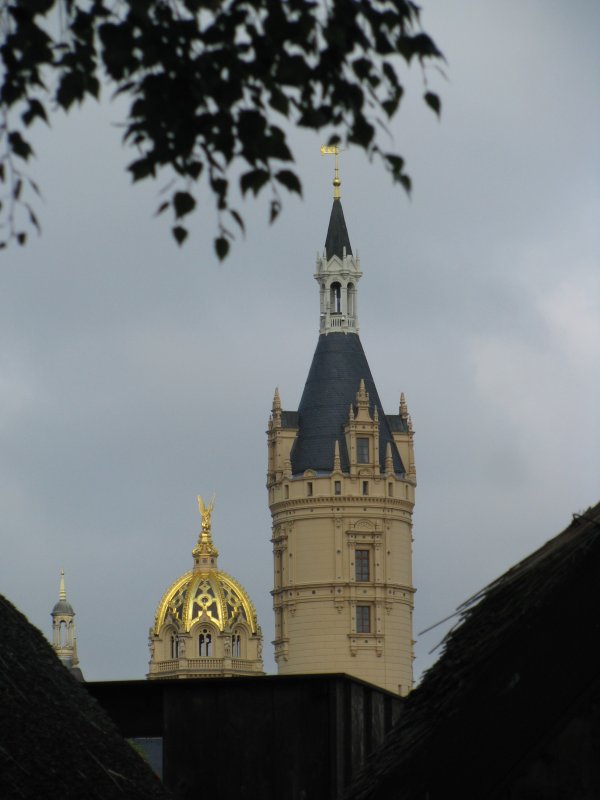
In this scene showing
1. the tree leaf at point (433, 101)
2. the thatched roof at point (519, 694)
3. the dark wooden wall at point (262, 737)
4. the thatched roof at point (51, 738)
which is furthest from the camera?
the dark wooden wall at point (262, 737)

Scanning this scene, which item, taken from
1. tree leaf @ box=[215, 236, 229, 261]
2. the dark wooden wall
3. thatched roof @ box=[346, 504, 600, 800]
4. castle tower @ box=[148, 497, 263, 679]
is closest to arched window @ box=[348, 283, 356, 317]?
castle tower @ box=[148, 497, 263, 679]

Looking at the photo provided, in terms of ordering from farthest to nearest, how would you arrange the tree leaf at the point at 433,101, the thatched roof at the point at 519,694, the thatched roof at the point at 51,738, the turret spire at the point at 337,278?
the turret spire at the point at 337,278 → the thatched roof at the point at 51,738 → the thatched roof at the point at 519,694 → the tree leaf at the point at 433,101

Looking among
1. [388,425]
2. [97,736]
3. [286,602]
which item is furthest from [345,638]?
[97,736]

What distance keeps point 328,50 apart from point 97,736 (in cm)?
895

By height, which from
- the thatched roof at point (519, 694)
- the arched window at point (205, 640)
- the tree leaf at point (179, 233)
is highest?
the arched window at point (205, 640)

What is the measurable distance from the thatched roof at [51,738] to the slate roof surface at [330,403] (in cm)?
11389

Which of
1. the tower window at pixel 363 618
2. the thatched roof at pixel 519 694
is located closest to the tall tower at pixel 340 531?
the tower window at pixel 363 618

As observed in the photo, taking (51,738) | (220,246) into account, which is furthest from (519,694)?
(51,738)

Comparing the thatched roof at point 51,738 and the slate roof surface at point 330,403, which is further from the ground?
the slate roof surface at point 330,403

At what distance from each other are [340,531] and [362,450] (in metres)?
5.14

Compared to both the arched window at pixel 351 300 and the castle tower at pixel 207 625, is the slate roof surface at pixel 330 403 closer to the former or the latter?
the arched window at pixel 351 300

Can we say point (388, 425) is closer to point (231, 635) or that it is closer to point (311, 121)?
point (231, 635)

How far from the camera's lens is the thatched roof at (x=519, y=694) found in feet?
40.7

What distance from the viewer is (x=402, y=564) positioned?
133 metres
